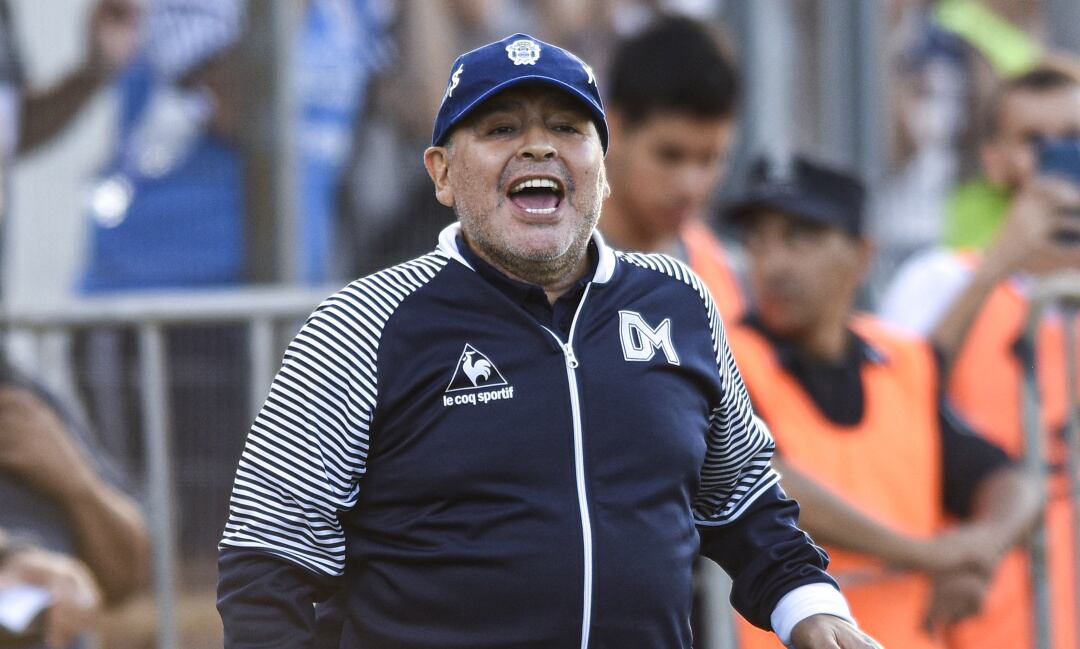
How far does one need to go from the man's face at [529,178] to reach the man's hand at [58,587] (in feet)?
5.64

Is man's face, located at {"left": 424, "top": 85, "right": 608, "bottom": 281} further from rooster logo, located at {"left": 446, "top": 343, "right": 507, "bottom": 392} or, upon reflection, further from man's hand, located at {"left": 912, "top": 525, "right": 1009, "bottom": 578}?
man's hand, located at {"left": 912, "top": 525, "right": 1009, "bottom": 578}

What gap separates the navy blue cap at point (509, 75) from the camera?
92.8 inches

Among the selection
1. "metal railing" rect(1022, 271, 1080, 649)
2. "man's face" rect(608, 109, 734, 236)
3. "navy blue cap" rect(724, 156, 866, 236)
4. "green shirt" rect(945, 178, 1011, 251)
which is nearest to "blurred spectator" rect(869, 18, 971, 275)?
"green shirt" rect(945, 178, 1011, 251)

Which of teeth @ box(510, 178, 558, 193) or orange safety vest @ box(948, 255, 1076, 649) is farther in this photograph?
orange safety vest @ box(948, 255, 1076, 649)

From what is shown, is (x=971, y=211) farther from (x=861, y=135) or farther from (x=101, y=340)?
(x=101, y=340)

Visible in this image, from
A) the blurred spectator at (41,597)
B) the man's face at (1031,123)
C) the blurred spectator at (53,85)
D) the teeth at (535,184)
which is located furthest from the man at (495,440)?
the man's face at (1031,123)

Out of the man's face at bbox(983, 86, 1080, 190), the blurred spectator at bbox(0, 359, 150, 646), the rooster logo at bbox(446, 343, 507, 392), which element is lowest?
the blurred spectator at bbox(0, 359, 150, 646)

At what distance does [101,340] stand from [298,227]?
1240mm

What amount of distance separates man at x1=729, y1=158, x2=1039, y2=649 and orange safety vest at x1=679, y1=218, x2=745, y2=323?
6 centimetres

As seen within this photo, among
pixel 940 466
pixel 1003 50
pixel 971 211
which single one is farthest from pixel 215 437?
pixel 1003 50

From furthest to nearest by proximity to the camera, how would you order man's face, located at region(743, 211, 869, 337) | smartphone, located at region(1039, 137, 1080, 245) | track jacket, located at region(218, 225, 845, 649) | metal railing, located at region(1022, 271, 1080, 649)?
1. smartphone, located at region(1039, 137, 1080, 245)
2. metal railing, located at region(1022, 271, 1080, 649)
3. man's face, located at region(743, 211, 869, 337)
4. track jacket, located at region(218, 225, 845, 649)

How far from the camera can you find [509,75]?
2355mm

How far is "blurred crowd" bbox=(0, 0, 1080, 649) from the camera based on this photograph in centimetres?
393

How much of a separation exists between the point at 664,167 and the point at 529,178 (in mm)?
1678
